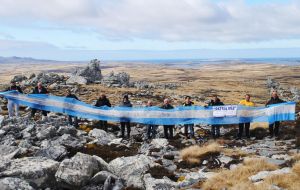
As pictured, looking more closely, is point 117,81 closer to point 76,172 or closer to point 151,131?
point 151,131

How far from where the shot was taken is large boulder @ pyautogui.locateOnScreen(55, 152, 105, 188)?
1398cm

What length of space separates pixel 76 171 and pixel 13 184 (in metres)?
2.18

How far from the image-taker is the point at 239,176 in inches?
569

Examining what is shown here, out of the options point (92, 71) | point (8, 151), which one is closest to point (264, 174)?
point (8, 151)

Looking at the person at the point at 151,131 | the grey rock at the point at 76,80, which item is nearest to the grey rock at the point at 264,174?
the person at the point at 151,131

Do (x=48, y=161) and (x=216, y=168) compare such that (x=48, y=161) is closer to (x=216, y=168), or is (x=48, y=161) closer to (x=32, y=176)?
(x=32, y=176)

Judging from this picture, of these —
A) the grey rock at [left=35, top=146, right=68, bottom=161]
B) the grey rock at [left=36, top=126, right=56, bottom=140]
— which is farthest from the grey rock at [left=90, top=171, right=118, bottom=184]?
the grey rock at [left=36, top=126, right=56, bottom=140]

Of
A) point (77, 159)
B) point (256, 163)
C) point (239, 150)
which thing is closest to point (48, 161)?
point (77, 159)

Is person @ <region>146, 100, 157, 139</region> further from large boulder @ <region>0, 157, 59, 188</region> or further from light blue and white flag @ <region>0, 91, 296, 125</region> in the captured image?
large boulder @ <region>0, 157, 59, 188</region>

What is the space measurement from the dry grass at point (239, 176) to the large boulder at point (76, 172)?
3813 mm

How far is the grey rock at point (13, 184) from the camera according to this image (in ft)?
41.0

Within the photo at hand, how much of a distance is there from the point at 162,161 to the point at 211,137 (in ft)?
20.6

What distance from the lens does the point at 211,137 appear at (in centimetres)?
2394

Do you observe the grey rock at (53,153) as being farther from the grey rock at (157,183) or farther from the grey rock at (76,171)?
the grey rock at (157,183)
